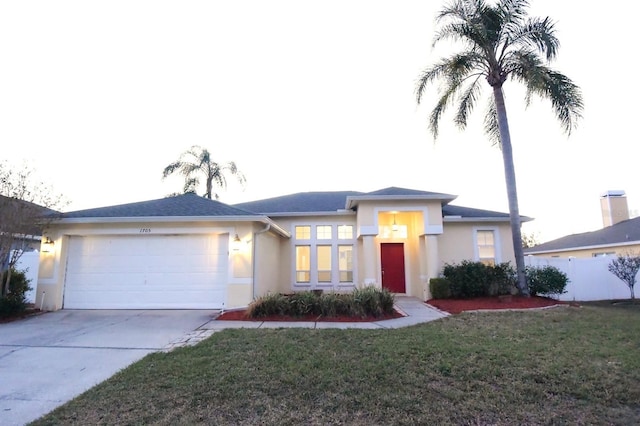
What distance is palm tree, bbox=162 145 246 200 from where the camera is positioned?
19969 millimetres

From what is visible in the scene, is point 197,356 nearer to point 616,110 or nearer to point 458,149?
point 458,149

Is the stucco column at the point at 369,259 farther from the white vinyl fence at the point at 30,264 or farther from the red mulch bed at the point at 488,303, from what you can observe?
the white vinyl fence at the point at 30,264

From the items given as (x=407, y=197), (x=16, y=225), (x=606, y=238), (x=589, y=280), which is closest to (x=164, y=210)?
(x=16, y=225)

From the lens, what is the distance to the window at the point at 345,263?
1342 cm

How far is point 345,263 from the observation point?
44.5 feet

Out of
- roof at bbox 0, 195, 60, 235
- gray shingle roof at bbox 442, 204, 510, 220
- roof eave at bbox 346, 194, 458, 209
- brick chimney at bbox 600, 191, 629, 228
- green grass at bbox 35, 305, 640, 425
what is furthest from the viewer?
brick chimney at bbox 600, 191, 629, 228

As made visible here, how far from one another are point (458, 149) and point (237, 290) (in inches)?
414

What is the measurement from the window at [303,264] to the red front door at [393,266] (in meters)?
3.04

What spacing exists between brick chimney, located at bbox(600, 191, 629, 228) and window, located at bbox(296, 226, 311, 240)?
743 inches

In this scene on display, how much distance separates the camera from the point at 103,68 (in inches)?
413

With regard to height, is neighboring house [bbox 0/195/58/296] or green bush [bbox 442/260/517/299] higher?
neighboring house [bbox 0/195/58/296]

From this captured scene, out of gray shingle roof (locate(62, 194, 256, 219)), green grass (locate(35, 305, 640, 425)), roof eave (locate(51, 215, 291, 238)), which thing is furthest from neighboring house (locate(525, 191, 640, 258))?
gray shingle roof (locate(62, 194, 256, 219))

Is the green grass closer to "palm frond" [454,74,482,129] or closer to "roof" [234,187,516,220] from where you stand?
"roof" [234,187,516,220]

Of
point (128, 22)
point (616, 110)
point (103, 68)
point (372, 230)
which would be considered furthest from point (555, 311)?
point (103, 68)
